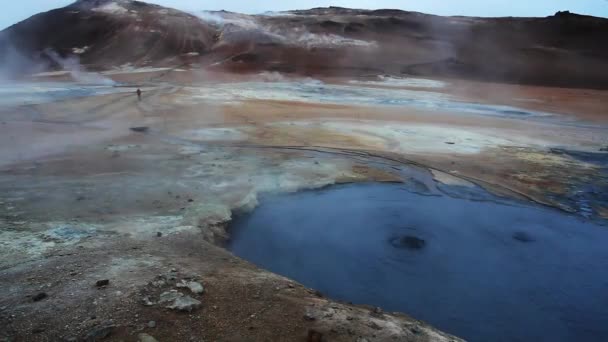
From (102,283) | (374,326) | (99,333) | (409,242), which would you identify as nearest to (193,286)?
(102,283)

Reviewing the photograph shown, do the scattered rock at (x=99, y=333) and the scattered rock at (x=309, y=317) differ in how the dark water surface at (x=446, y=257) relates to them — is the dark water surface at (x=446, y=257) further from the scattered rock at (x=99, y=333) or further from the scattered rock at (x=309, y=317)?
the scattered rock at (x=99, y=333)

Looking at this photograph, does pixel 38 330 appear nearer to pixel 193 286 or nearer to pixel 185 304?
pixel 185 304

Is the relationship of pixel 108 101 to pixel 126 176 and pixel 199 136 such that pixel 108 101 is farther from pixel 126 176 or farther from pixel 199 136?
pixel 126 176

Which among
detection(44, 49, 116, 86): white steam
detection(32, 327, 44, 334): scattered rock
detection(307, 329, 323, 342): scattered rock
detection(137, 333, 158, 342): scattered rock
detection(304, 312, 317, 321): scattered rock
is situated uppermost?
detection(44, 49, 116, 86): white steam

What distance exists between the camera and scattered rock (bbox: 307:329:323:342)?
359 centimetres

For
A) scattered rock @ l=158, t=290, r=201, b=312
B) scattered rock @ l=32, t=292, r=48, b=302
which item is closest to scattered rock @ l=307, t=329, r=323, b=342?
scattered rock @ l=158, t=290, r=201, b=312

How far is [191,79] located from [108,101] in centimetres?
941

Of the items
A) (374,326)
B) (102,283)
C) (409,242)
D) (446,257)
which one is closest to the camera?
(374,326)

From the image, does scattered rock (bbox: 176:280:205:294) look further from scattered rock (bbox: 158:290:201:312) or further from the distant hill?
the distant hill

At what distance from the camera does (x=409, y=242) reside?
655 centimetres

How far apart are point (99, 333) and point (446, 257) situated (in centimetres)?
436

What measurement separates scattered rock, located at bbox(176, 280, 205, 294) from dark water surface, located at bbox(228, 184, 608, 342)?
142cm

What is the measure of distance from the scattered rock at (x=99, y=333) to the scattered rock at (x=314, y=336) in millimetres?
1518

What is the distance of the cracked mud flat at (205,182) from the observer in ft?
12.7
